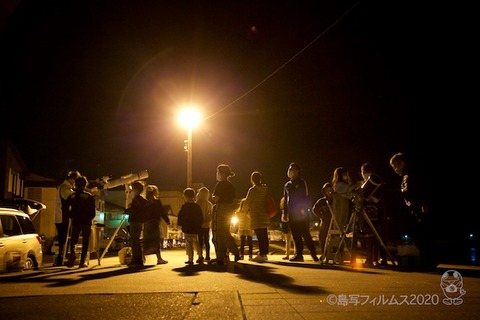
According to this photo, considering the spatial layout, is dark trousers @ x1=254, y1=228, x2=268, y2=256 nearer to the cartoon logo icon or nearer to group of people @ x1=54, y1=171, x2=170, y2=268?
group of people @ x1=54, y1=171, x2=170, y2=268

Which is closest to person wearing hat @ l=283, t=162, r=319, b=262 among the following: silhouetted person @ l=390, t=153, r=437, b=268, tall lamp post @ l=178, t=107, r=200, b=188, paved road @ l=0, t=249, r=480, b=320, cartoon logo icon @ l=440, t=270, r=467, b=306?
silhouetted person @ l=390, t=153, r=437, b=268

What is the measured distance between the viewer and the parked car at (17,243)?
9.42 m

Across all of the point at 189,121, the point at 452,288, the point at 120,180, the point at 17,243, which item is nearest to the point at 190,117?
the point at 189,121

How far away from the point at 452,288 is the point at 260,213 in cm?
577

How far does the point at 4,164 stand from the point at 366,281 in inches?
1102

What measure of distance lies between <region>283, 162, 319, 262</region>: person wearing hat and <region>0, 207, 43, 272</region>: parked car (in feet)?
17.6

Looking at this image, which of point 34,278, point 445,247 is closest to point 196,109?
point 445,247

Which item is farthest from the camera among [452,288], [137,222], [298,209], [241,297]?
[298,209]

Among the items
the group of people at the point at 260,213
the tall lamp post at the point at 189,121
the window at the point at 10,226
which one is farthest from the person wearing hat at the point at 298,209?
the tall lamp post at the point at 189,121

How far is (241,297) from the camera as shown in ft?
17.2

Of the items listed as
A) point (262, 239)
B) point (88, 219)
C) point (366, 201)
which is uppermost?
point (366, 201)

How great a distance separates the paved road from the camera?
4.48 metres

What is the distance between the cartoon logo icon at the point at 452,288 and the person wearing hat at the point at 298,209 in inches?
153

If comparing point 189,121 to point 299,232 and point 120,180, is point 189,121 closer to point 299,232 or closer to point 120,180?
point 120,180
